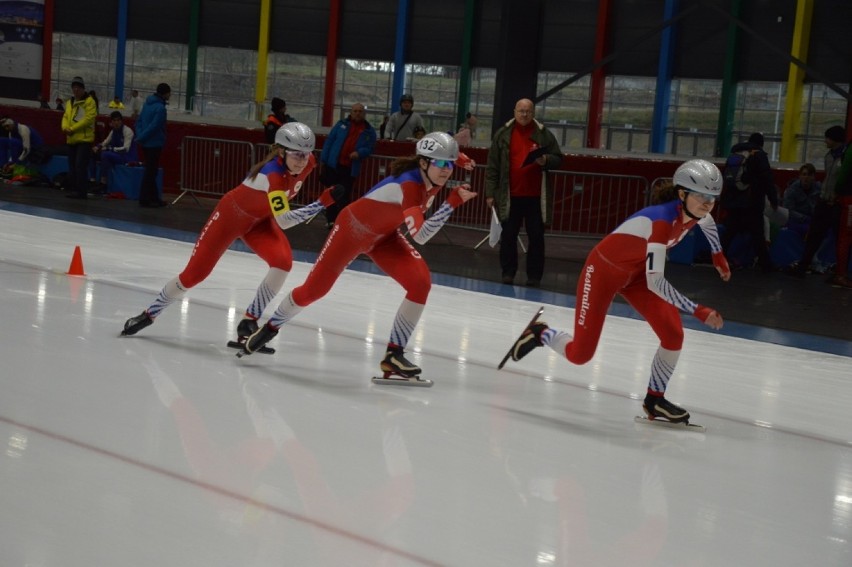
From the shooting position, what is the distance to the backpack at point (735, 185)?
12.7 meters

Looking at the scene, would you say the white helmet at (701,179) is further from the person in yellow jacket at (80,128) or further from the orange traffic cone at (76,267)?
the person in yellow jacket at (80,128)

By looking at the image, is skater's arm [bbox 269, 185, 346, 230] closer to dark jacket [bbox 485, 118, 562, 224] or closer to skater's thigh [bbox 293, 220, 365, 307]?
skater's thigh [bbox 293, 220, 365, 307]

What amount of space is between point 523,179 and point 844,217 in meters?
3.62

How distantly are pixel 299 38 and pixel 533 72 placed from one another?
18021 millimetres

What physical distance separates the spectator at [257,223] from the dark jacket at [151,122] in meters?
8.94

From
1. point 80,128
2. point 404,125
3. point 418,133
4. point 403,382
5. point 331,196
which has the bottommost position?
point 403,382

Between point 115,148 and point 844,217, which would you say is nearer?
point 844,217

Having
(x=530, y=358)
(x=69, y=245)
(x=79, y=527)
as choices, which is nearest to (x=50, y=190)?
(x=69, y=245)

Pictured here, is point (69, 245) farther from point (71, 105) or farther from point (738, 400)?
point (738, 400)

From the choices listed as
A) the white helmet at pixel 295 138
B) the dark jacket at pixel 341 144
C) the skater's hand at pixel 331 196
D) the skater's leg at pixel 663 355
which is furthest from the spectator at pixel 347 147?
the skater's leg at pixel 663 355

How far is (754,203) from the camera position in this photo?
12578mm

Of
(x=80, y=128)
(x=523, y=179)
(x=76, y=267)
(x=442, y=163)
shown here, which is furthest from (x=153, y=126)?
(x=442, y=163)

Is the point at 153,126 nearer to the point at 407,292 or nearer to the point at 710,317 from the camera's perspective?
the point at 407,292

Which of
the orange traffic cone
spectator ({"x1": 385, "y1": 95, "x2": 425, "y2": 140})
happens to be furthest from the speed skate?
spectator ({"x1": 385, "y1": 95, "x2": 425, "y2": 140})
